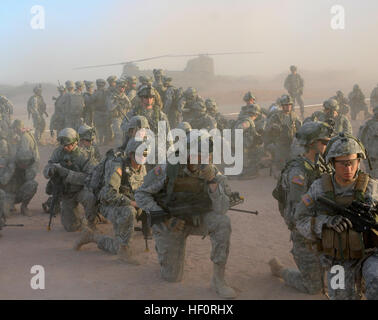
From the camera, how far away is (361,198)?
3951mm

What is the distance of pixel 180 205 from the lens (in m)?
5.44

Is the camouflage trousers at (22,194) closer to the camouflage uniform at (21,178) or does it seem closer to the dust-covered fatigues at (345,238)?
the camouflage uniform at (21,178)

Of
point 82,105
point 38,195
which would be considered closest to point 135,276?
point 38,195

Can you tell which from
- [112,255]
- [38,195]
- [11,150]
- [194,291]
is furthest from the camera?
[11,150]

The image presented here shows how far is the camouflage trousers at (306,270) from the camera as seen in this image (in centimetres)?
498

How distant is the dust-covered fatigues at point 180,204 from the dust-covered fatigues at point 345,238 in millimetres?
1322

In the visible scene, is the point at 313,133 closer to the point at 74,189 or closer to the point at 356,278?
the point at 356,278

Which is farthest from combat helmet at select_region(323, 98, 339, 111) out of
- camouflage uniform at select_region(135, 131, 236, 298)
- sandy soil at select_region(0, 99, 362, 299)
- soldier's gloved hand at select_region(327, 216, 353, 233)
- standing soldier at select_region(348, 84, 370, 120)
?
standing soldier at select_region(348, 84, 370, 120)

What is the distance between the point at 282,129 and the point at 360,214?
737 cm

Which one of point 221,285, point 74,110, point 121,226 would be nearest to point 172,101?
point 74,110
